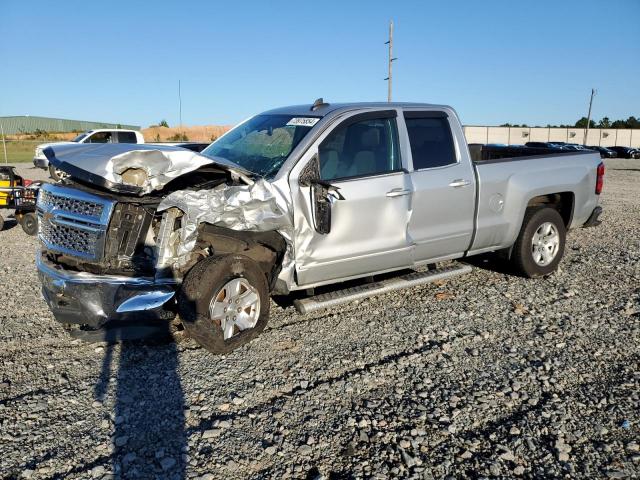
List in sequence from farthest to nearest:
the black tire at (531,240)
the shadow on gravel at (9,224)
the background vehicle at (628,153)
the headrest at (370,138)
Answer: the background vehicle at (628,153), the shadow on gravel at (9,224), the black tire at (531,240), the headrest at (370,138)

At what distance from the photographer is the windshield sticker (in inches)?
186

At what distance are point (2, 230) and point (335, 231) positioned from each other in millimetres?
8159

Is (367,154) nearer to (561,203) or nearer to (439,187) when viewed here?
(439,187)

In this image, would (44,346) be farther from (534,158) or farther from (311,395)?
(534,158)

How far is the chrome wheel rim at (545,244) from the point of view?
239 inches

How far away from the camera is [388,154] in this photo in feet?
16.2

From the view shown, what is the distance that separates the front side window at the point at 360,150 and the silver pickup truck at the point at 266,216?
0.04 ft

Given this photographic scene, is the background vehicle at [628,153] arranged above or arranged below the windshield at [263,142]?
below

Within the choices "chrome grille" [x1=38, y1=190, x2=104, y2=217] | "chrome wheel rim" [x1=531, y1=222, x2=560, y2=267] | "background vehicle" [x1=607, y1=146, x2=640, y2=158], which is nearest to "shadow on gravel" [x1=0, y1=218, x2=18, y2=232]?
"chrome grille" [x1=38, y1=190, x2=104, y2=217]

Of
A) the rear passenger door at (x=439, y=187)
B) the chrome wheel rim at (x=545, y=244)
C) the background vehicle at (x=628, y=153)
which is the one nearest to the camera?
the rear passenger door at (x=439, y=187)

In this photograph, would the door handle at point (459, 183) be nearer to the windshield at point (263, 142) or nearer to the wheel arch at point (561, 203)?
the wheel arch at point (561, 203)

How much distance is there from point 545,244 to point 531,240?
0.29 meters

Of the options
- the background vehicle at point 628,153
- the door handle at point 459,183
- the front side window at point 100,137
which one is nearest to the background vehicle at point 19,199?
the door handle at point 459,183

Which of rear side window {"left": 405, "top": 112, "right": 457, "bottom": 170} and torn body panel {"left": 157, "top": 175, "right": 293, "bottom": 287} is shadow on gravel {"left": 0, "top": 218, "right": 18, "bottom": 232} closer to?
torn body panel {"left": 157, "top": 175, "right": 293, "bottom": 287}
